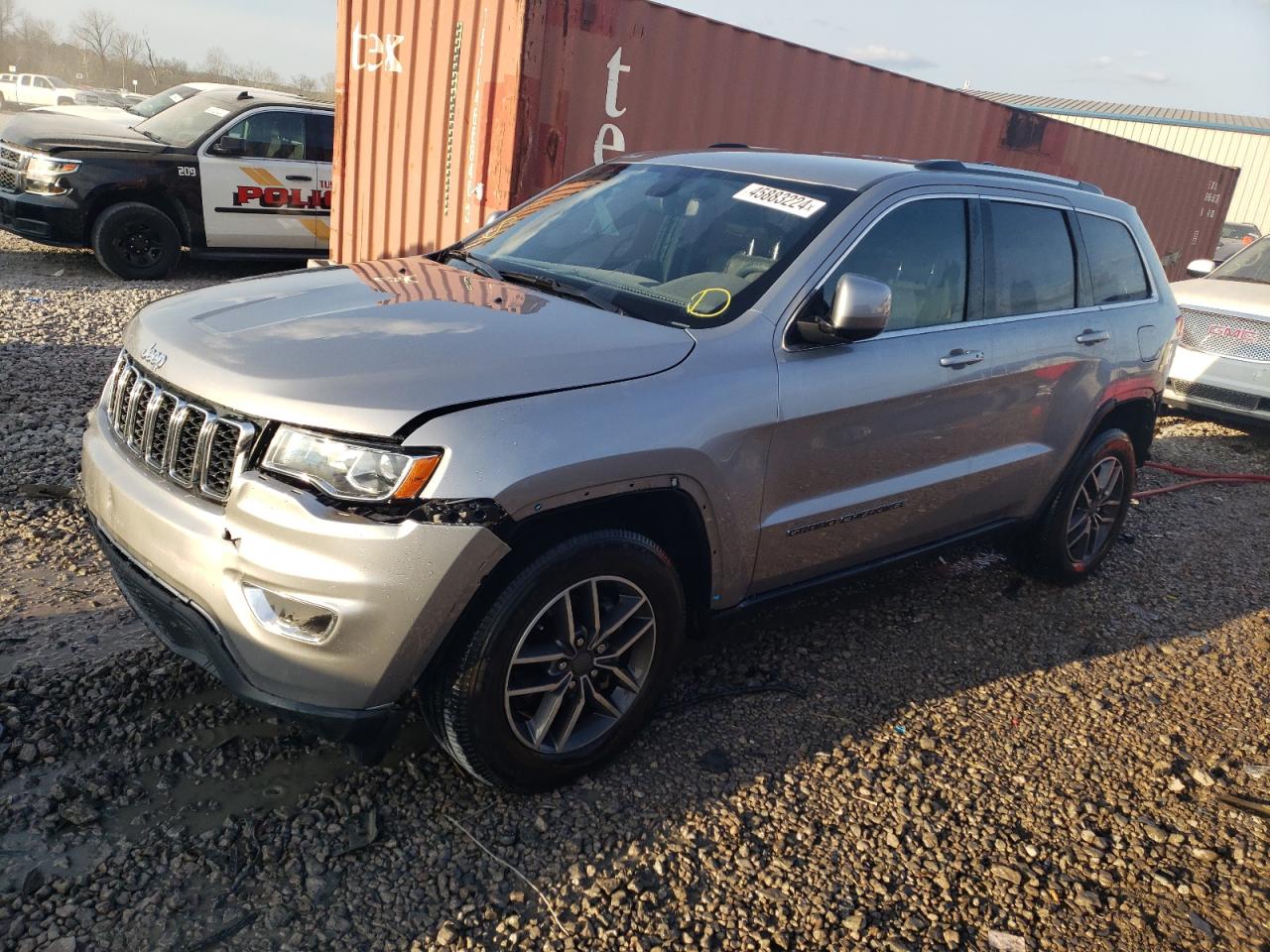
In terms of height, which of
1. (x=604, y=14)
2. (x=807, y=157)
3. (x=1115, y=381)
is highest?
(x=604, y=14)

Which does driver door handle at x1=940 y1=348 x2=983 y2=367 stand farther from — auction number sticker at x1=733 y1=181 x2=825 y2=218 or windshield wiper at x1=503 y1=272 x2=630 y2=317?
windshield wiper at x1=503 y1=272 x2=630 y2=317

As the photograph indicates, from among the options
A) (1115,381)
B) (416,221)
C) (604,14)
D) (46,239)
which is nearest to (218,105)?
(46,239)

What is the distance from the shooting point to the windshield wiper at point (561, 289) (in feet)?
9.89

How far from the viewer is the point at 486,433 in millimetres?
2322

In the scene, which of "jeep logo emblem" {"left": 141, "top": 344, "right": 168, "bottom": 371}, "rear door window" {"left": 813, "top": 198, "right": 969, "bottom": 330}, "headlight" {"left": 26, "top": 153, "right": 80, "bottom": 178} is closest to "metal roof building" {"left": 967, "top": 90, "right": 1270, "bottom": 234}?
"headlight" {"left": 26, "top": 153, "right": 80, "bottom": 178}

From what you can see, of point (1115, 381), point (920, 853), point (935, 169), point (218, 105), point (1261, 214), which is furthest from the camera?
point (1261, 214)

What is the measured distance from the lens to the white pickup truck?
119 feet

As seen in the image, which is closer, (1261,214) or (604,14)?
(604,14)

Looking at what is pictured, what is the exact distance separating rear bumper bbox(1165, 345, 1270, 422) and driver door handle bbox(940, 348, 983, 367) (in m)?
4.77

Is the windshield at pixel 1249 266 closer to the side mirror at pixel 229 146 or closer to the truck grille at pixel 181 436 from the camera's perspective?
the truck grille at pixel 181 436

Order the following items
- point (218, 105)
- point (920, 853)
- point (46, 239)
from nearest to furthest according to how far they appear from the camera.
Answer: point (920, 853), point (46, 239), point (218, 105)

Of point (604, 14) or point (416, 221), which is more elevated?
point (604, 14)

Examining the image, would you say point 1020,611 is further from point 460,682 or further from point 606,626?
point 460,682

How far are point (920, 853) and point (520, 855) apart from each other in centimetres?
112
